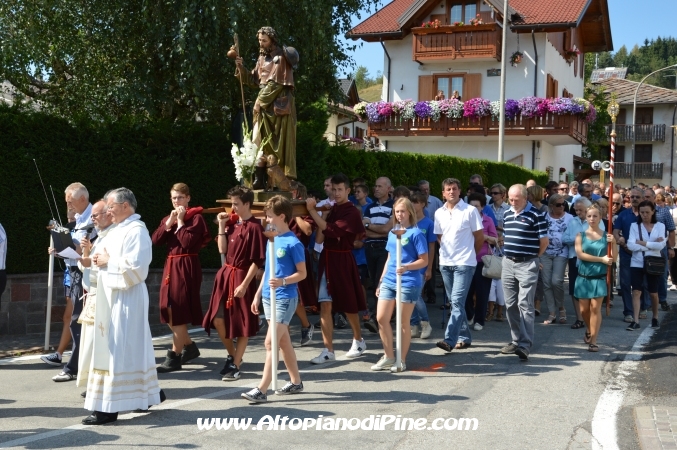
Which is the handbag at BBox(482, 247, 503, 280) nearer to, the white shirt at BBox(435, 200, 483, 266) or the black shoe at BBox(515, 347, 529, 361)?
the white shirt at BBox(435, 200, 483, 266)

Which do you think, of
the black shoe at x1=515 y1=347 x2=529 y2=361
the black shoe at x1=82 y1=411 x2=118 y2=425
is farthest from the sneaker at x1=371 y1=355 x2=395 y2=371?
the black shoe at x1=82 y1=411 x2=118 y2=425

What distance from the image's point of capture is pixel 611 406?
7367 mm

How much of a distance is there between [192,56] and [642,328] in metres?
7.36

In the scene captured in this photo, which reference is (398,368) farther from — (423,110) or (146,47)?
(423,110)

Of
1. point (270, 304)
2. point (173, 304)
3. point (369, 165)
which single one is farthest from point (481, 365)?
point (369, 165)

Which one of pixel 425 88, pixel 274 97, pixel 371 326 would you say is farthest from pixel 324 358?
pixel 425 88

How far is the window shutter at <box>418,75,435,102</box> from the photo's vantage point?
115 ft

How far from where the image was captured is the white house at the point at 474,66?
108ft

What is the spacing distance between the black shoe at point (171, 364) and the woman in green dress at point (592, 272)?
15.4 ft

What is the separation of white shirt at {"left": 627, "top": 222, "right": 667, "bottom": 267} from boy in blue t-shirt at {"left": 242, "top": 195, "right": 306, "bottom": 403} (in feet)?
21.8

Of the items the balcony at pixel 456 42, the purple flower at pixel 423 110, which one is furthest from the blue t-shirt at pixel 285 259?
the balcony at pixel 456 42

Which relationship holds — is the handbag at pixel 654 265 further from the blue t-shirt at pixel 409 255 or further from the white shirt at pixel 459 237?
the blue t-shirt at pixel 409 255

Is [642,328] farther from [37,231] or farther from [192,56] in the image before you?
[37,231]

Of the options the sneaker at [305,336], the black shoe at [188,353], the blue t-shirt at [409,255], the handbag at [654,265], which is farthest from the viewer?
the handbag at [654,265]
